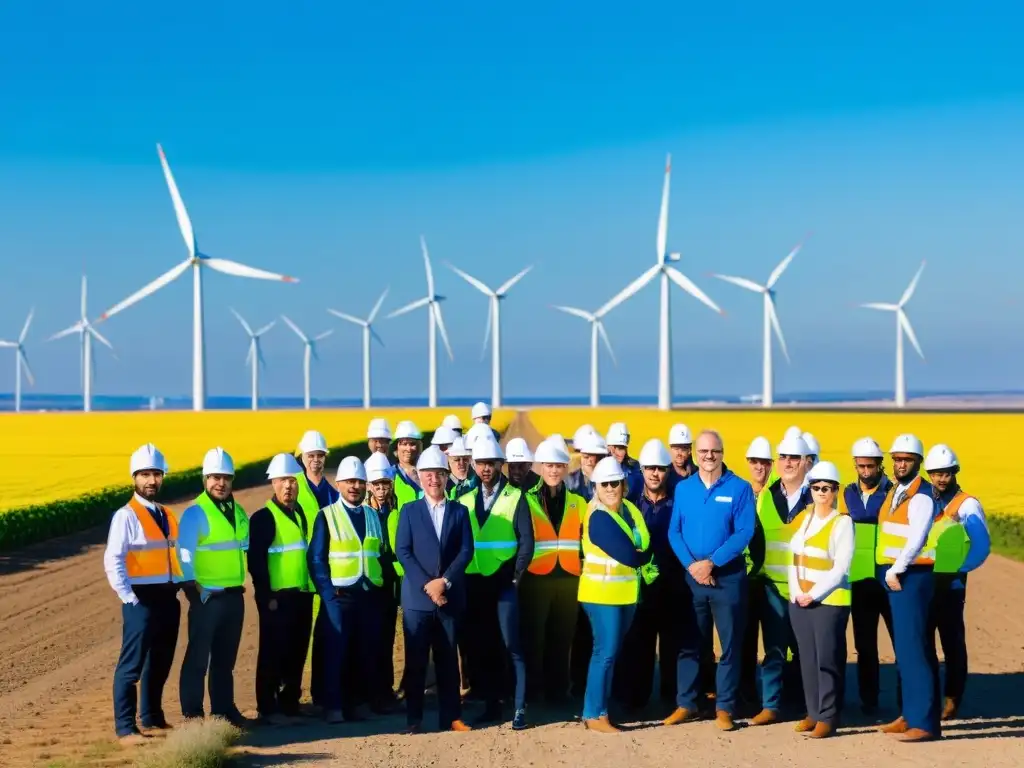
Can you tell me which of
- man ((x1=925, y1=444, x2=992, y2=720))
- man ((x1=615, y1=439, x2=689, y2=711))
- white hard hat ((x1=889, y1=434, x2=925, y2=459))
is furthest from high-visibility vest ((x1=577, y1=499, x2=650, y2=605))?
man ((x1=925, y1=444, x2=992, y2=720))

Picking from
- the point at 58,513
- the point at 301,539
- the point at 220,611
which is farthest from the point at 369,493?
the point at 58,513

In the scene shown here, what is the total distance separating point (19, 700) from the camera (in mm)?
10430

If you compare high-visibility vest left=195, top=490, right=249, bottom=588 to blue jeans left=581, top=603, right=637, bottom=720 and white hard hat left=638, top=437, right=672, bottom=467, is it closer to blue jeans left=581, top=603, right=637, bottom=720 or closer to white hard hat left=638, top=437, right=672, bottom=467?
blue jeans left=581, top=603, right=637, bottom=720

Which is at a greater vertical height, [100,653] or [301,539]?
[301,539]

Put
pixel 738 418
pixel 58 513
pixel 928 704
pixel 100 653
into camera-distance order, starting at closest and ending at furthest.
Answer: pixel 928 704
pixel 100 653
pixel 58 513
pixel 738 418

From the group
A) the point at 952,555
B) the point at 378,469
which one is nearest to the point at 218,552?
the point at 378,469

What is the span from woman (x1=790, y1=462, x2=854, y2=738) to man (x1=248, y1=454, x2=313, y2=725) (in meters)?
3.90

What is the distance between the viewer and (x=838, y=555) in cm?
867

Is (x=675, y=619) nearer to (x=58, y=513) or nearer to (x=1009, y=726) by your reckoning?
(x=1009, y=726)

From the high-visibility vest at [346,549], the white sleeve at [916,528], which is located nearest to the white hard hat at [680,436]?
the white sleeve at [916,528]

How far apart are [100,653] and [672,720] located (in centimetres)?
663

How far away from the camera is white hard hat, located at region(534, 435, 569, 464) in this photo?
953 cm

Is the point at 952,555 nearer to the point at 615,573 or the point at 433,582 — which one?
the point at 615,573

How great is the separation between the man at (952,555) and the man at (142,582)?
594 centimetres
